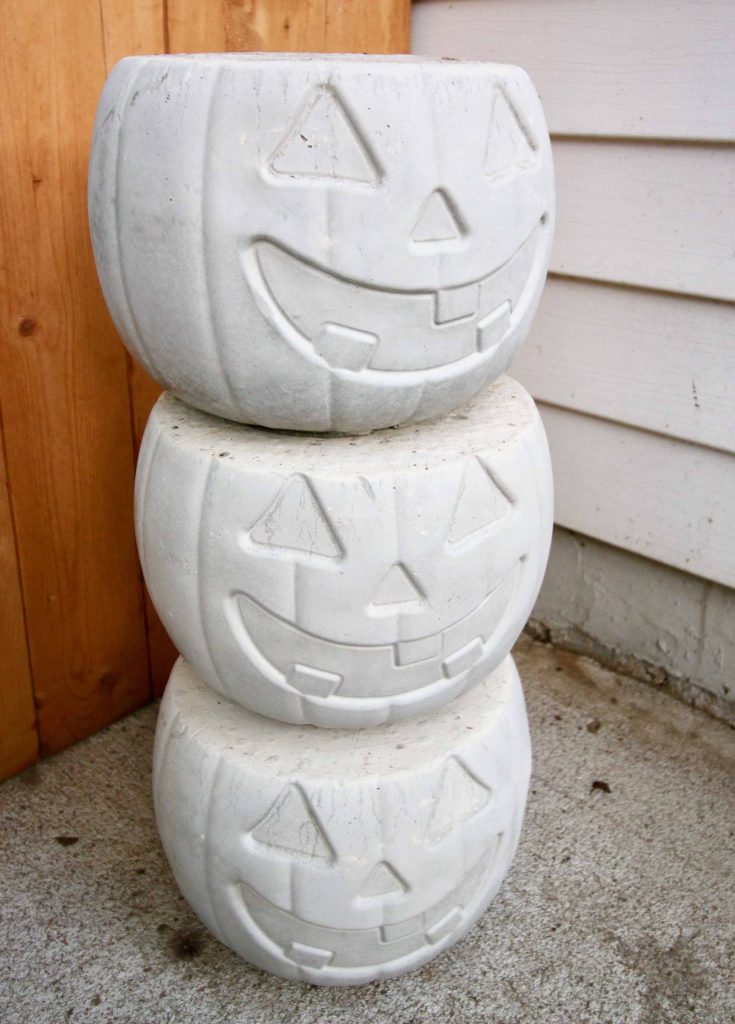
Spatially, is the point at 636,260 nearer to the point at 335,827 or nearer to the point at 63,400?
the point at 63,400

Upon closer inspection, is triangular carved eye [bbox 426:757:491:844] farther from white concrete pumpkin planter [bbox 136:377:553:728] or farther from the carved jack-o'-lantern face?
the carved jack-o'-lantern face

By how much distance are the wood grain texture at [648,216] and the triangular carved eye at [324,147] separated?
85 centimetres

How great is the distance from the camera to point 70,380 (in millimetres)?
1423

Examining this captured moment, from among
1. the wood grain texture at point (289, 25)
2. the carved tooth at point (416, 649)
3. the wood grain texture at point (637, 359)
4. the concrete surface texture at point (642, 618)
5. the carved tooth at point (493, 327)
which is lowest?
the concrete surface texture at point (642, 618)

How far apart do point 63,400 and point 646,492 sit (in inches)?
41.0

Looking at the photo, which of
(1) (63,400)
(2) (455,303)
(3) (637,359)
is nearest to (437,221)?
(2) (455,303)

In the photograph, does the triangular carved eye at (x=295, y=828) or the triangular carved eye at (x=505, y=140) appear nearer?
the triangular carved eye at (x=505, y=140)

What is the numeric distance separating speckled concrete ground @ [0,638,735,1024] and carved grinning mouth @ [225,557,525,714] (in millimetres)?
451

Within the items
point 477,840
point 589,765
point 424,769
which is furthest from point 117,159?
point 589,765

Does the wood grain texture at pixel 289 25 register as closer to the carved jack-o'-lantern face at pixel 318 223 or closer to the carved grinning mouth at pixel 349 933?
the carved jack-o'-lantern face at pixel 318 223

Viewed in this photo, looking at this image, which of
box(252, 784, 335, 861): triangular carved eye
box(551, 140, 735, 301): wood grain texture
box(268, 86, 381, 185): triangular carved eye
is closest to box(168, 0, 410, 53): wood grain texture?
box(551, 140, 735, 301): wood grain texture

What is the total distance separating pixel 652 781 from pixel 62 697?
1.02m

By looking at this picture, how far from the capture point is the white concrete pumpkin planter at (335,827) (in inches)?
41.9

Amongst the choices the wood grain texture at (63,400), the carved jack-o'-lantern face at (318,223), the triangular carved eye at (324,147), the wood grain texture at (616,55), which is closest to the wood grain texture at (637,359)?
the wood grain texture at (616,55)
